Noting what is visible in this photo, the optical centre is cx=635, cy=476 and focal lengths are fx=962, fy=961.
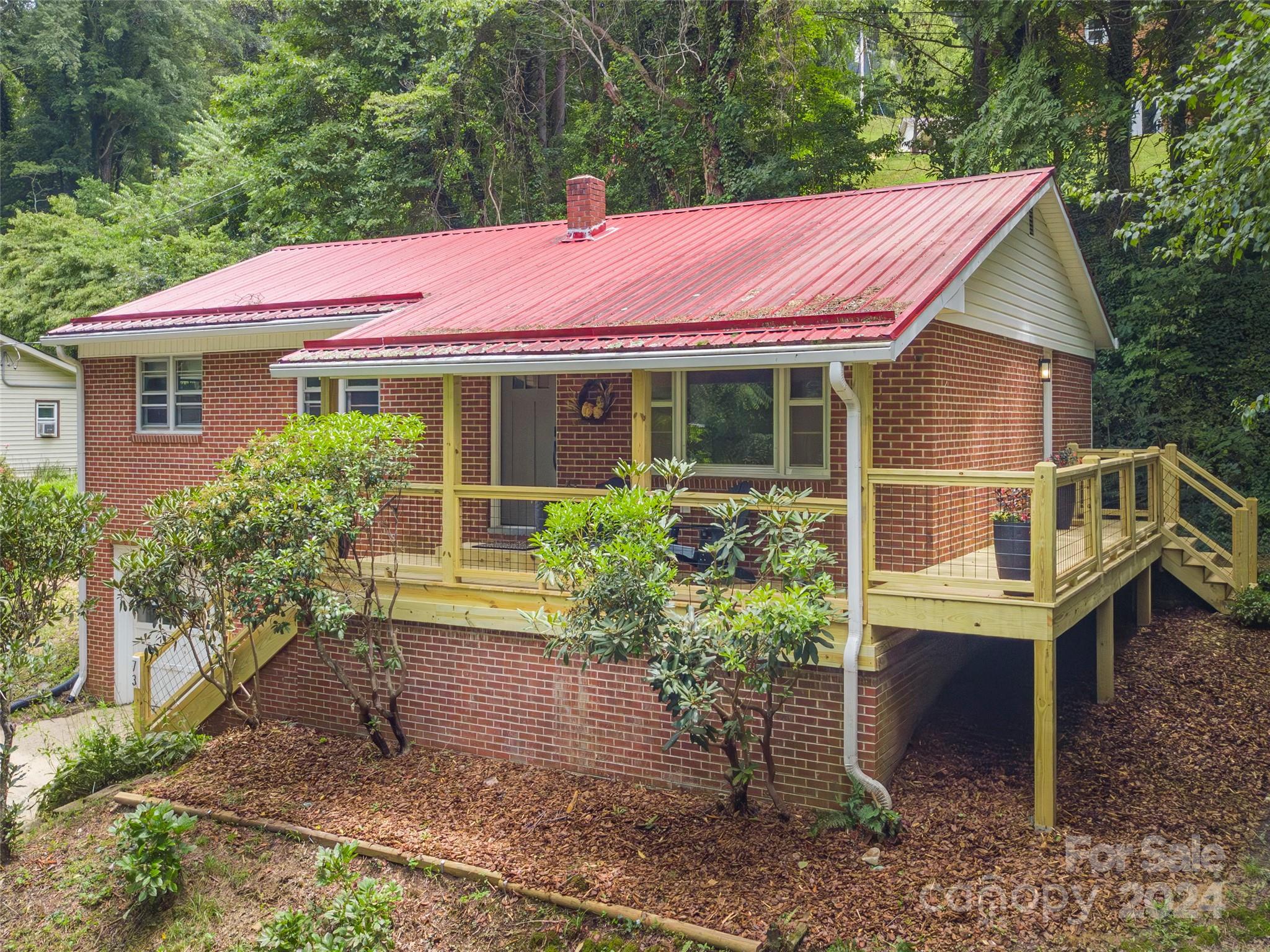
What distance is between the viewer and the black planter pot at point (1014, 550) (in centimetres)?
717

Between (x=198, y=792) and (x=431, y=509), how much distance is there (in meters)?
3.79

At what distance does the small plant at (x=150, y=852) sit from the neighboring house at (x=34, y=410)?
20107 mm

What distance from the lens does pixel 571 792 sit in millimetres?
7867

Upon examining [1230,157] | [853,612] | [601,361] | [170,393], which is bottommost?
[853,612]

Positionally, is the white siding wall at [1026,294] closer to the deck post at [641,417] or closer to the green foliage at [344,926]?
the deck post at [641,417]

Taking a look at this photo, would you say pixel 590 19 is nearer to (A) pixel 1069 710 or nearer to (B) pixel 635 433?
(B) pixel 635 433

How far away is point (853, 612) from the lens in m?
7.01

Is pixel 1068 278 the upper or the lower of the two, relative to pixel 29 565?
upper

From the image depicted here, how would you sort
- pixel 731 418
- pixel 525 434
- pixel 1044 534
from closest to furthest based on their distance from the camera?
pixel 1044 534 < pixel 731 418 < pixel 525 434

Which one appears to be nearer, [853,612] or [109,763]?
[853,612]

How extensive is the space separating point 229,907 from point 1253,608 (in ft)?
36.2

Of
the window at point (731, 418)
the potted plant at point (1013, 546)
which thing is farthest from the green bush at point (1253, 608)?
the window at point (731, 418)

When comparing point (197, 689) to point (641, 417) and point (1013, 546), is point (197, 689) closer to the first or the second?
point (641, 417)

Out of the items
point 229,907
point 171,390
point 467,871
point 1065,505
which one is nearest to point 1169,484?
point 1065,505
